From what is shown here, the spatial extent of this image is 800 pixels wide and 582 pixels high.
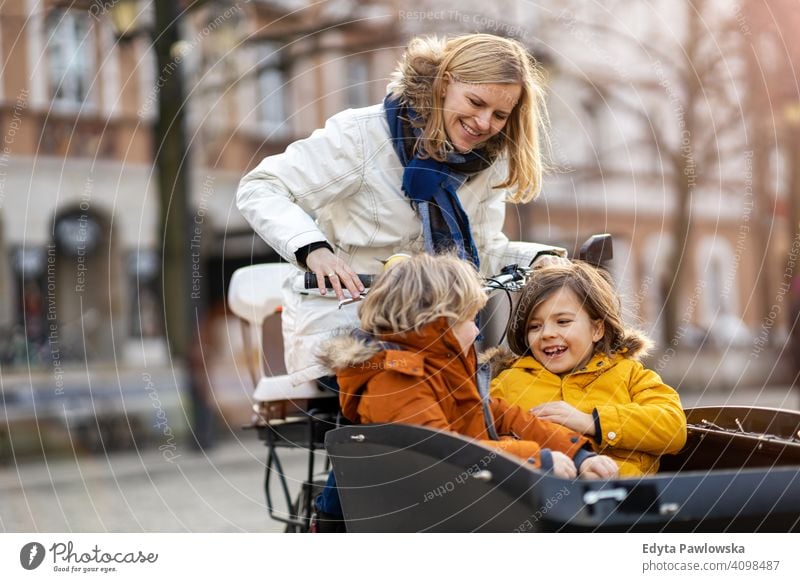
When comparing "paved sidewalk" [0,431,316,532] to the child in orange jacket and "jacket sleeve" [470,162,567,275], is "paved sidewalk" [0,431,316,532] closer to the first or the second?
"jacket sleeve" [470,162,567,275]

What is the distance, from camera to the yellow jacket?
2.49 meters

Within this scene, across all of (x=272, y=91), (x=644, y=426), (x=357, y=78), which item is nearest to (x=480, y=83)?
(x=644, y=426)

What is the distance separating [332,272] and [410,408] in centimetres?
42

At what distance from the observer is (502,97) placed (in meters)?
2.68

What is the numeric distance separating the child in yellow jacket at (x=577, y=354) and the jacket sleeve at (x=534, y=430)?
0.21 ft

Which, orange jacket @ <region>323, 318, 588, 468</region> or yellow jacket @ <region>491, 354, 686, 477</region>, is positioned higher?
orange jacket @ <region>323, 318, 588, 468</region>

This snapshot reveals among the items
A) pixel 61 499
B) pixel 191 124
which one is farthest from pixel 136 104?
pixel 61 499

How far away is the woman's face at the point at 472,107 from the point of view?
2662 millimetres

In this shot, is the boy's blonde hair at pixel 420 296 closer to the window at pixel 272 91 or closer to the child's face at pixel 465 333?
the child's face at pixel 465 333

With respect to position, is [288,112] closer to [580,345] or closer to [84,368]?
[84,368]

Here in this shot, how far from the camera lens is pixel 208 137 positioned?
1045 cm

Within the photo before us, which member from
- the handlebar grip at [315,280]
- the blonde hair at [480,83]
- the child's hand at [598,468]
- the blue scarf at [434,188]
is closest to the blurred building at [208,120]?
the blonde hair at [480,83]

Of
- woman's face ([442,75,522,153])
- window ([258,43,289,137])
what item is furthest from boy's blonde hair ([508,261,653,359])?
window ([258,43,289,137])

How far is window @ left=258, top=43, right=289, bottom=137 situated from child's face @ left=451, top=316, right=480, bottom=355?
268 inches
